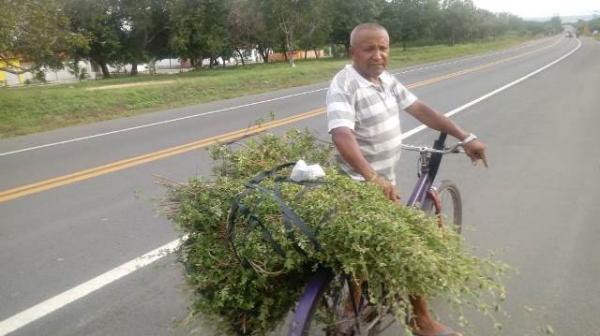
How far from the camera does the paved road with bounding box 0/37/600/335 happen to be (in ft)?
12.3

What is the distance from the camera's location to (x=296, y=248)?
2383mm

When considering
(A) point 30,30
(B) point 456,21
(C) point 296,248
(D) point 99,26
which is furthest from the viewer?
(B) point 456,21

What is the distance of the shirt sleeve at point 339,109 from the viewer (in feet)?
9.77

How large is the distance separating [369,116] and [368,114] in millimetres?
14

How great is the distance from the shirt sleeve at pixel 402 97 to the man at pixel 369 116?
2 centimetres

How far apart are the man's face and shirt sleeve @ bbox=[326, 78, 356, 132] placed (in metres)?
0.19

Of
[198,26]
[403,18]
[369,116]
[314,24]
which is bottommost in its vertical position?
[369,116]

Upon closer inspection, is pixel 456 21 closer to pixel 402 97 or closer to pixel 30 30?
pixel 30 30

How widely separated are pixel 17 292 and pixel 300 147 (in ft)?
8.13

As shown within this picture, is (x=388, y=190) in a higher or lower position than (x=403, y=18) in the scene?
lower

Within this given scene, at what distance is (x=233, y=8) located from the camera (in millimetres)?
47031

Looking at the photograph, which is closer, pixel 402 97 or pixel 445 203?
pixel 402 97

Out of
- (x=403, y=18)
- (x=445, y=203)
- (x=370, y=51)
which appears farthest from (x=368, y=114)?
(x=403, y=18)

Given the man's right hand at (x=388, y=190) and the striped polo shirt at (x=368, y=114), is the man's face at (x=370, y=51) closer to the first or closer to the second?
the striped polo shirt at (x=368, y=114)
